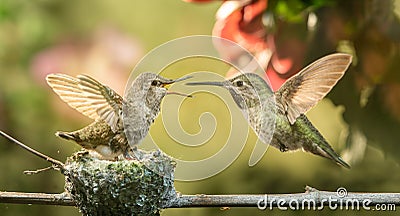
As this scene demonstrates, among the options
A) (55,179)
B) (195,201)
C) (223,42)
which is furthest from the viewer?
(55,179)

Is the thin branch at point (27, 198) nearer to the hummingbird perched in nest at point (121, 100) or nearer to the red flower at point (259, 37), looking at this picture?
the hummingbird perched in nest at point (121, 100)

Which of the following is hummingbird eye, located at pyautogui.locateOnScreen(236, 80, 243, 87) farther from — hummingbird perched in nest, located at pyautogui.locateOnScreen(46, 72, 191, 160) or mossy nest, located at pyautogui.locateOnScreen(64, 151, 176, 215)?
mossy nest, located at pyautogui.locateOnScreen(64, 151, 176, 215)

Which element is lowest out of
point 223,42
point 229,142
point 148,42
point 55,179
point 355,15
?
point 229,142

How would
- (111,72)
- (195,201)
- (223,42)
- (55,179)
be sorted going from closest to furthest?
(195,201), (223,42), (111,72), (55,179)

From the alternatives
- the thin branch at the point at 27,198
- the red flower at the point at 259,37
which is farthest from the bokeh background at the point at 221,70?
the thin branch at the point at 27,198

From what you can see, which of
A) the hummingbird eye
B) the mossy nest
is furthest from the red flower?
the hummingbird eye

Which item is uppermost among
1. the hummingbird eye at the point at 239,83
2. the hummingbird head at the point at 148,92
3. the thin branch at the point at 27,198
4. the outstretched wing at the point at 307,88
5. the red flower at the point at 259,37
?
the red flower at the point at 259,37

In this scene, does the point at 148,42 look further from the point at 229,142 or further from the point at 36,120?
the point at 229,142

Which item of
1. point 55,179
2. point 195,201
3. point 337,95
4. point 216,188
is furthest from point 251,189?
point 195,201
